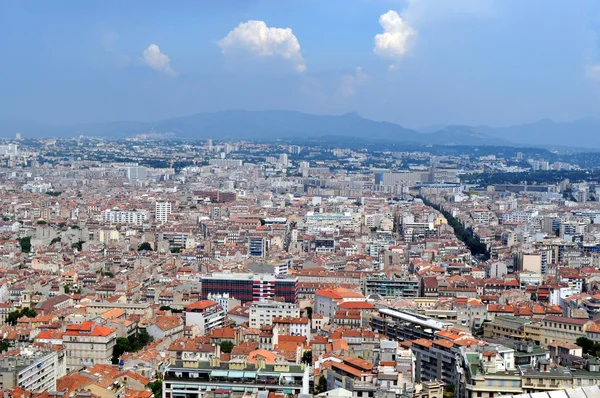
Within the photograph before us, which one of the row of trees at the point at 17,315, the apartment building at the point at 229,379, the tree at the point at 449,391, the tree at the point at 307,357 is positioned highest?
the apartment building at the point at 229,379

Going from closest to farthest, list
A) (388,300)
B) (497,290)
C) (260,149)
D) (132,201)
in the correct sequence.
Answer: (388,300) → (497,290) → (132,201) → (260,149)

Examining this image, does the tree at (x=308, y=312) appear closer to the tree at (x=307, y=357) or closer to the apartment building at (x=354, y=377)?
the tree at (x=307, y=357)

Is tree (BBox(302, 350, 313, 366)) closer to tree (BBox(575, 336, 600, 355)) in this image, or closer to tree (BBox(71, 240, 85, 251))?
tree (BBox(575, 336, 600, 355))

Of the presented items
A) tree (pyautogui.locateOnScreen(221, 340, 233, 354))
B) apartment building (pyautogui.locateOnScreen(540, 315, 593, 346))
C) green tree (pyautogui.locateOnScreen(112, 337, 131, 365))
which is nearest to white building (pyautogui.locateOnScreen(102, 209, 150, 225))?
green tree (pyautogui.locateOnScreen(112, 337, 131, 365))

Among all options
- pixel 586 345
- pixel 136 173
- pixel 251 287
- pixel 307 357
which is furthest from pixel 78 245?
pixel 136 173

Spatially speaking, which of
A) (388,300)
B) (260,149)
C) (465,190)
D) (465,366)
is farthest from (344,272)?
(260,149)

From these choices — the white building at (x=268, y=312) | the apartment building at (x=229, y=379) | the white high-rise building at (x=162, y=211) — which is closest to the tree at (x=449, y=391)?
the apartment building at (x=229, y=379)

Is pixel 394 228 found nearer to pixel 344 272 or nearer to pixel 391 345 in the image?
pixel 344 272
